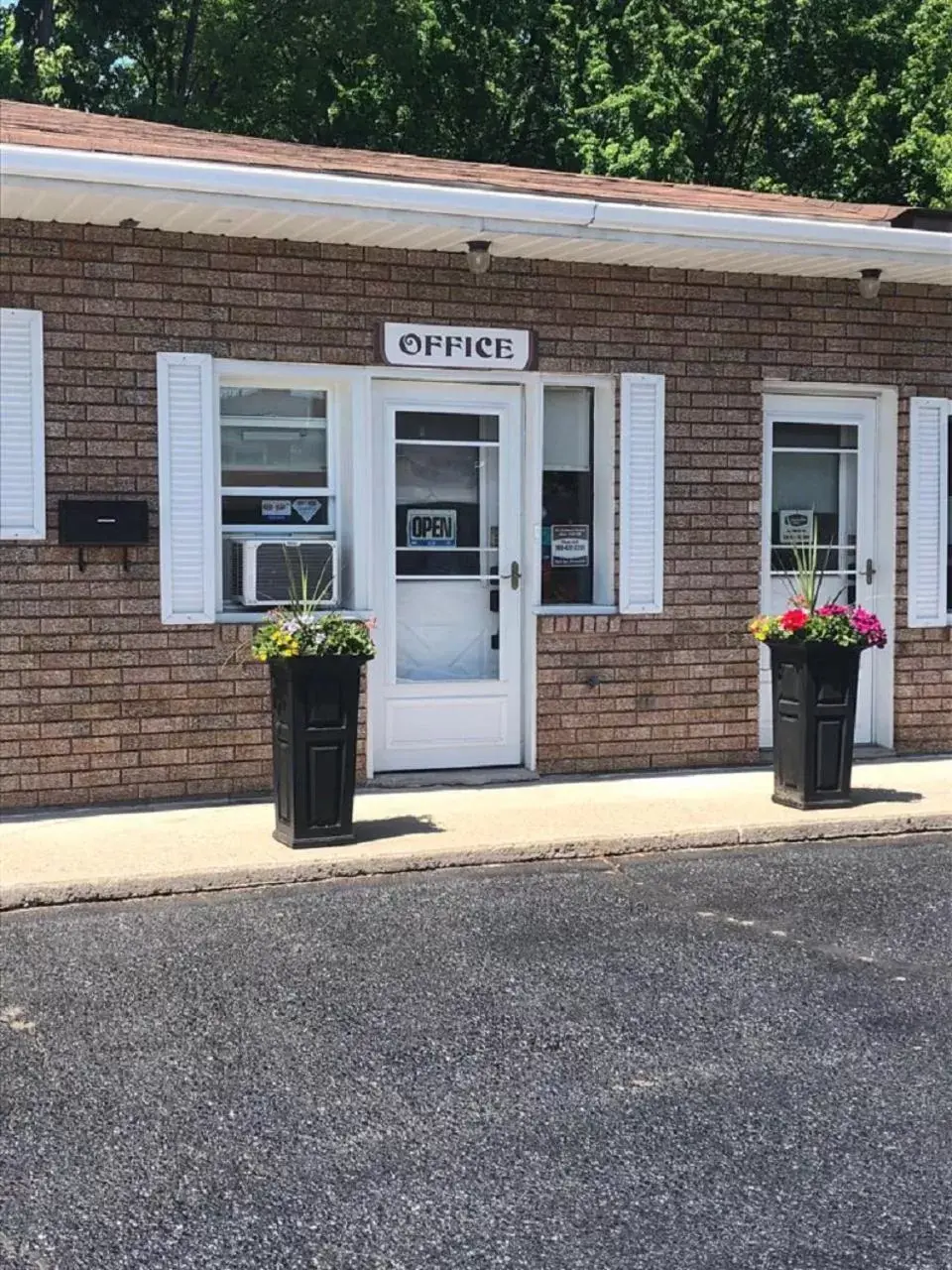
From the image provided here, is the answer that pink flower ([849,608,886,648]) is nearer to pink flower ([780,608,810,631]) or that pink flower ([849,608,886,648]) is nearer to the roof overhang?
pink flower ([780,608,810,631])

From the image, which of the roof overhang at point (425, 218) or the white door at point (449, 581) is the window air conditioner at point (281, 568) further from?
the roof overhang at point (425, 218)

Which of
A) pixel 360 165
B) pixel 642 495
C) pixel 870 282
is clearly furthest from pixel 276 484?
pixel 870 282

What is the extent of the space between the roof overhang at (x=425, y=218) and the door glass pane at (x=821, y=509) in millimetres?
1162

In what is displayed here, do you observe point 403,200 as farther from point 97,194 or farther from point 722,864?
point 722,864

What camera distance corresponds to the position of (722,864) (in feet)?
22.5

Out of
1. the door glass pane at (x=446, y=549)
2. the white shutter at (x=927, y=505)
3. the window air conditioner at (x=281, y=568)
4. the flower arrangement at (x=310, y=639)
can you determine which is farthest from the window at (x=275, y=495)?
the white shutter at (x=927, y=505)

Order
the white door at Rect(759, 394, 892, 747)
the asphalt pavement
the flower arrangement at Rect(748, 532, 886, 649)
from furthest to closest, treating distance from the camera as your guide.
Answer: the white door at Rect(759, 394, 892, 747) → the flower arrangement at Rect(748, 532, 886, 649) → the asphalt pavement

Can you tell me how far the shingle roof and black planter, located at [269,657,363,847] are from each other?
269 centimetres

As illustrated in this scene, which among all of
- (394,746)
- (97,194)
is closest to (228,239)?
(97,194)

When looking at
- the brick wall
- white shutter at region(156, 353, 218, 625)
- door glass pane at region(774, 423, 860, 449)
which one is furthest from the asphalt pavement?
door glass pane at region(774, 423, 860, 449)

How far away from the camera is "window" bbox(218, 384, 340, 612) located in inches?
316

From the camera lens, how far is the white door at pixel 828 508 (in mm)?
9227

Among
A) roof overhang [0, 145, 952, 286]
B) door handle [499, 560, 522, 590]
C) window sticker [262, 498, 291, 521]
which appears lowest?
door handle [499, 560, 522, 590]

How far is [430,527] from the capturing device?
28.0 ft
